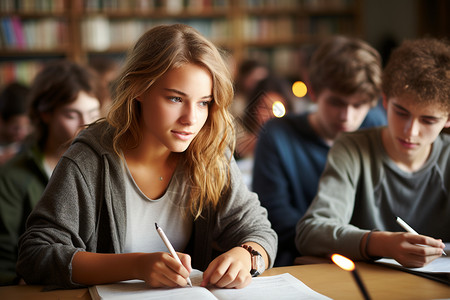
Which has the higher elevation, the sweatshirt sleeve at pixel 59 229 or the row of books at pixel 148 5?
the row of books at pixel 148 5

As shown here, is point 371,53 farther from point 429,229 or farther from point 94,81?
point 94,81

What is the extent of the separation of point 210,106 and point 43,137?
971 mm

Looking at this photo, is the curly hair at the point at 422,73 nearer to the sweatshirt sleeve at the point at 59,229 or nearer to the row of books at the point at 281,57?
the sweatshirt sleeve at the point at 59,229

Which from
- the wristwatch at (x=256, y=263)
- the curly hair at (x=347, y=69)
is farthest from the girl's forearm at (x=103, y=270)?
the curly hair at (x=347, y=69)

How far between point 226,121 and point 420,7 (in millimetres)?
4147

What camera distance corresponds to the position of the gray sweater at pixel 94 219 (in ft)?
3.43

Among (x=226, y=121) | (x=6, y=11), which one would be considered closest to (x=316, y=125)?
(x=226, y=121)

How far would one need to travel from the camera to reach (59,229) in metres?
1.08

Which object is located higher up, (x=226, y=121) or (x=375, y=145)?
(x=226, y=121)

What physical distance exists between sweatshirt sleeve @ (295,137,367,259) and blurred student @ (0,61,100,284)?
88 centimetres

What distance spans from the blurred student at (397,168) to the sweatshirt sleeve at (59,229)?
58 cm

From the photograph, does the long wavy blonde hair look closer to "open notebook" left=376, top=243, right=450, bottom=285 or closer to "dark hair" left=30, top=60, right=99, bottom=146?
"open notebook" left=376, top=243, right=450, bottom=285

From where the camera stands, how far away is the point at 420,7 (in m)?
4.71

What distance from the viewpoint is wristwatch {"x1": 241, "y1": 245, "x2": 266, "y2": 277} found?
3.58 ft
